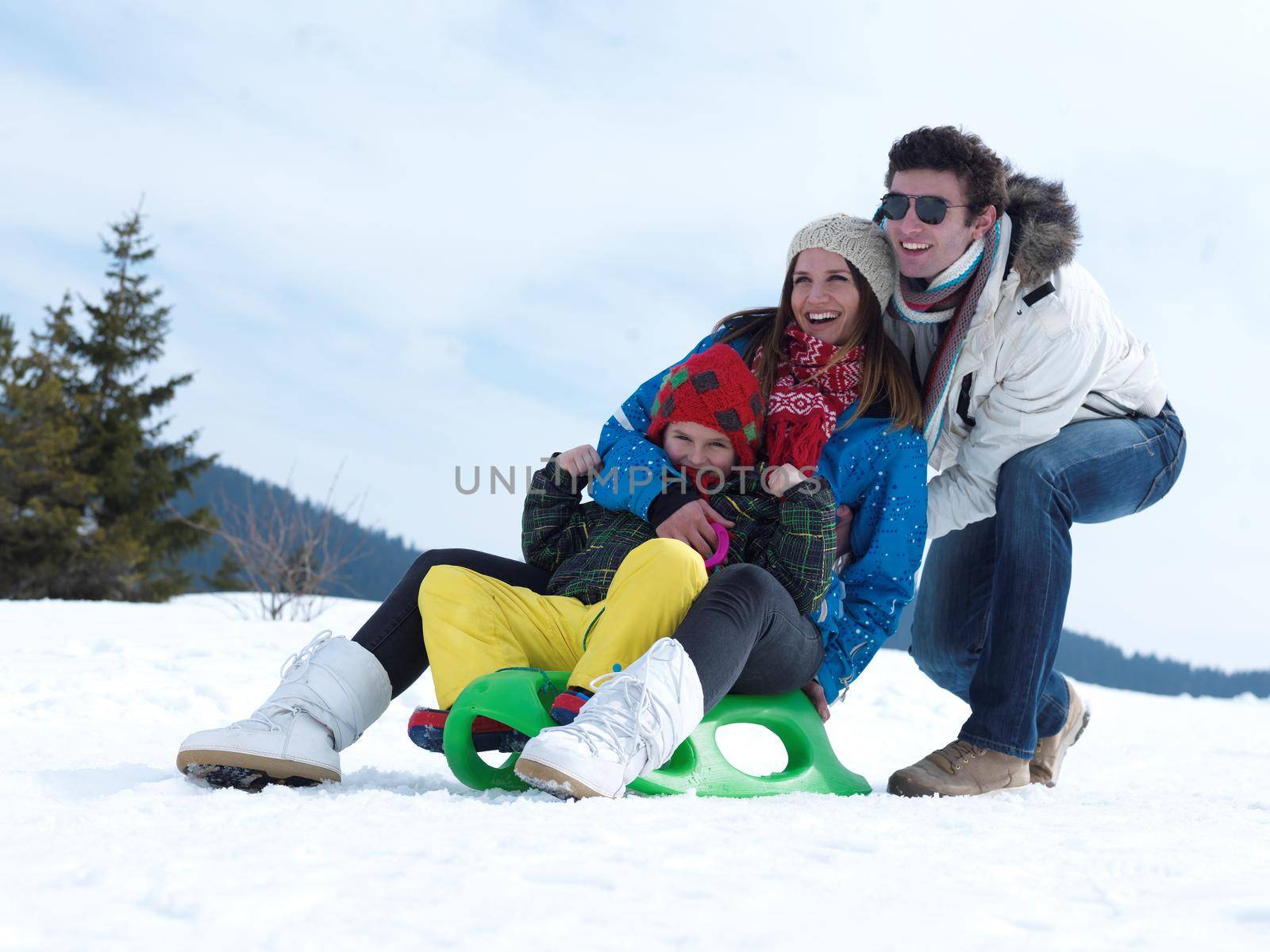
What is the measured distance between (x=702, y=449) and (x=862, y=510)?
394 mm

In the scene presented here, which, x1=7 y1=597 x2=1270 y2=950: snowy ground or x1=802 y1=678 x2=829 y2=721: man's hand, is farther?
x1=802 y1=678 x2=829 y2=721: man's hand

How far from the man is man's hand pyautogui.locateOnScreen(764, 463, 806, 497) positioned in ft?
1.85

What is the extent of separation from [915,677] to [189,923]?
17.3 feet

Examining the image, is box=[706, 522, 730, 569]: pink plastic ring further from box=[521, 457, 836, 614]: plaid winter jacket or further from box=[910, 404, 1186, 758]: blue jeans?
box=[910, 404, 1186, 758]: blue jeans

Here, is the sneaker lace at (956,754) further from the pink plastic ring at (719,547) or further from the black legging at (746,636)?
the pink plastic ring at (719,547)

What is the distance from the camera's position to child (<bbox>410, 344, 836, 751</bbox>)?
192 cm

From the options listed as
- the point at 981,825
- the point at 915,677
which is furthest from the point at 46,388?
the point at 981,825

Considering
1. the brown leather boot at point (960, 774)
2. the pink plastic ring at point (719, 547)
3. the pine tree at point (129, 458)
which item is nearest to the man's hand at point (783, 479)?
the pink plastic ring at point (719, 547)

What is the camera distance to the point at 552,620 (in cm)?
213

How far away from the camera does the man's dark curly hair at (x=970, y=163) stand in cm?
247

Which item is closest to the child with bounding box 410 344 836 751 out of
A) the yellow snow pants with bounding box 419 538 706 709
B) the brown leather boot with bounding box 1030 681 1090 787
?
the yellow snow pants with bounding box 419 538 706 709

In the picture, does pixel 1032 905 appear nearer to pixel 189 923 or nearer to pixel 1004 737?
pixel 189 923

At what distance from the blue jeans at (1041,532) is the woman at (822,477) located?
0.25 m

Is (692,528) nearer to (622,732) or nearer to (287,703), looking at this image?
(622,732)
